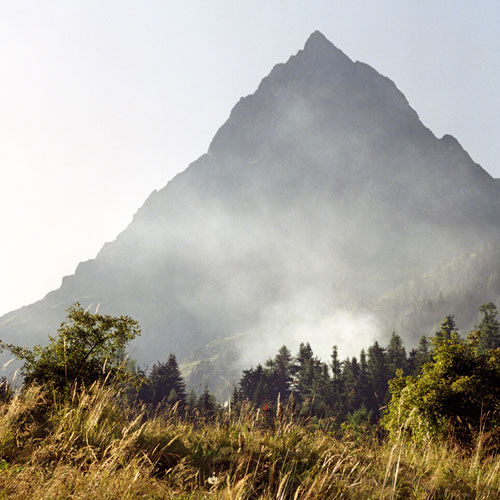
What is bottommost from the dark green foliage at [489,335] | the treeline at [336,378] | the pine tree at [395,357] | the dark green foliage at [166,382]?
the dark green foliage at [166,382]

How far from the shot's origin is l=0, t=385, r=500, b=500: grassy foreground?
3061mm

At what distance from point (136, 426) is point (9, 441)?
56.1 inches

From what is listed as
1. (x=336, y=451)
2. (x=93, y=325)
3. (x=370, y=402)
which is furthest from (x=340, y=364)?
(x=336, y=451)

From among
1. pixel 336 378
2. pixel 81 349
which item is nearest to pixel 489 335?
pixel 336 378

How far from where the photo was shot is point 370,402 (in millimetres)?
80125

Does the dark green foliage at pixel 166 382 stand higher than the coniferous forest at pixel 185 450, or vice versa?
the coniferous forest at pixel 185 450

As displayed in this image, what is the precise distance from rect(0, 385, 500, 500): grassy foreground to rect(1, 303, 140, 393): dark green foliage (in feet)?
22.7

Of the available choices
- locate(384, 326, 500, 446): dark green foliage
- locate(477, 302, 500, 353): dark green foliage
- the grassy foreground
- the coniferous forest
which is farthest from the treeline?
the grassy foreground

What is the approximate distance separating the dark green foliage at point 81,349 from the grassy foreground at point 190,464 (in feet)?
22.7

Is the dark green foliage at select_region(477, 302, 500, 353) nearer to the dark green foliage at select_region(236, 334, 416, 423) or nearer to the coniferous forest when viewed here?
the dark green foliage at select_region(236, 334, 416, 423)

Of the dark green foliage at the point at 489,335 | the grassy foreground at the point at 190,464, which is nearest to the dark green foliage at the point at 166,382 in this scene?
the dark green foliage at the point at 489,335

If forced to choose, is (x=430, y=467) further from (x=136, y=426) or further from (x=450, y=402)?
(x=450, y=402)

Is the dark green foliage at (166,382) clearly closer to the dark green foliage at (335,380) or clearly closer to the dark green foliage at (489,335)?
the dark green foliage at (335,380)

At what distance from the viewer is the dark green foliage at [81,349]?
12273 mm
